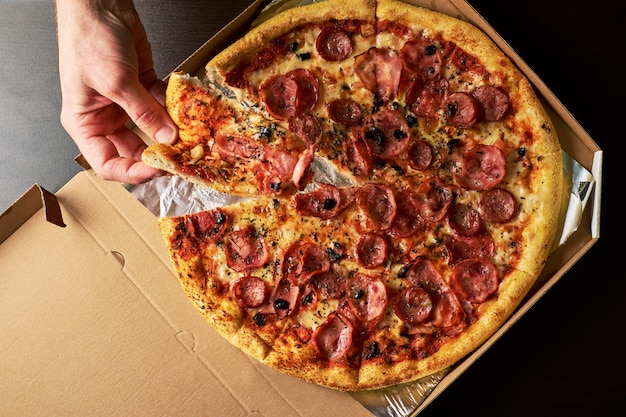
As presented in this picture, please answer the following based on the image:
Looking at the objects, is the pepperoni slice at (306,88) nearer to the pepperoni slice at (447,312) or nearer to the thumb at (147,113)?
the thumb at (147,113)

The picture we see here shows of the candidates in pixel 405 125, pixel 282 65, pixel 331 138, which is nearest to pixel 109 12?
pixel 282 65

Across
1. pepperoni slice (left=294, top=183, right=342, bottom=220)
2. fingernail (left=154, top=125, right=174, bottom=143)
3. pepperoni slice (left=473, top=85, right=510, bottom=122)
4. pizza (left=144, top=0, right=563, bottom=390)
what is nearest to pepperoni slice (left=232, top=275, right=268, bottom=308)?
pizza (left=144, top=0, right=563, bottom=390)

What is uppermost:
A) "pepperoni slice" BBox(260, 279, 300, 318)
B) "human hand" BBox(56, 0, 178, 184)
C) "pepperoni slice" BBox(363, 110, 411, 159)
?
"human hand" BBox(56, 0, 178, 184)

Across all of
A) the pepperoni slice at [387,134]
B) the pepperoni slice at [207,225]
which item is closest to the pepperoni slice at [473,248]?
the pepperoni slice at [387,134]

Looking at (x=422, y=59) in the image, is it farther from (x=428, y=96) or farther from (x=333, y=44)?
(x=333, y=44)

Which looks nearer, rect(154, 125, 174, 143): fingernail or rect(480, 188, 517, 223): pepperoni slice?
rect(480, 188, 517, 223): pepperoni slice

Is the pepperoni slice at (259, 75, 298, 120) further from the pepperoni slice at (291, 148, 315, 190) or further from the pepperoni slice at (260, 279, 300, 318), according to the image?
the pepperoni slice at (260, 279, 300, 318)
